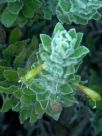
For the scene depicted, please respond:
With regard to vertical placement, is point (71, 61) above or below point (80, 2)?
below

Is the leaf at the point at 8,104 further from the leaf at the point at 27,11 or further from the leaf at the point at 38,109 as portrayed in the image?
the leaf at the point at 27,11

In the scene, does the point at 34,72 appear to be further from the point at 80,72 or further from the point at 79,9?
the point at 80,72

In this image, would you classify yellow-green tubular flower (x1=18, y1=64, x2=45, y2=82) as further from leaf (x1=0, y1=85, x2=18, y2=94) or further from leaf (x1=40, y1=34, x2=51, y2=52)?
leaf (x1=0, y1=85, x2=18, y2=94)

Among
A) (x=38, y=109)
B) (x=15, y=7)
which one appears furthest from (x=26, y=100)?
(x=15, y=7)

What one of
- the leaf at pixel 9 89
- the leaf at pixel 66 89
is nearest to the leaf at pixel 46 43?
the leaf at pixel 66 89

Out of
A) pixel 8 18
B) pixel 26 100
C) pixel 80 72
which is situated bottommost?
pixel 80 72

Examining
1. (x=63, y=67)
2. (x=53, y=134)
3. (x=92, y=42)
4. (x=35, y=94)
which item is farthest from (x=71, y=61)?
(x=53, y=134)

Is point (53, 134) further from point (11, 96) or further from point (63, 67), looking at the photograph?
point (63, 67)
